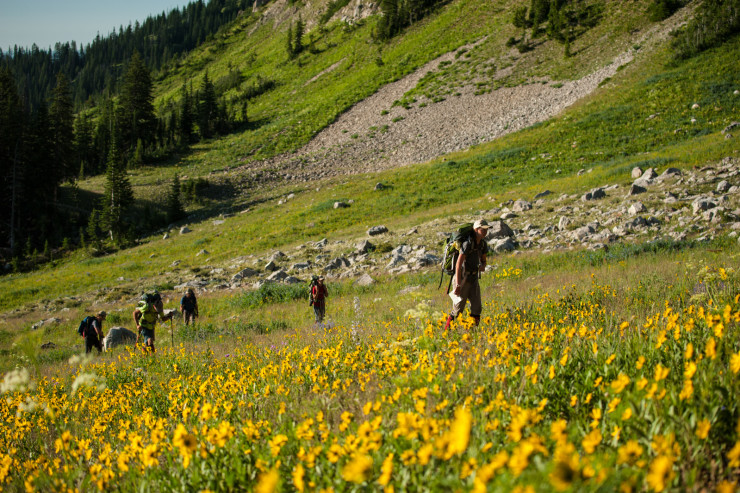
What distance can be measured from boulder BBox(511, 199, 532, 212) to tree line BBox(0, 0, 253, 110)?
6107 inches

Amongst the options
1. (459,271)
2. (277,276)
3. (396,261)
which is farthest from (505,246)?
(277,276)

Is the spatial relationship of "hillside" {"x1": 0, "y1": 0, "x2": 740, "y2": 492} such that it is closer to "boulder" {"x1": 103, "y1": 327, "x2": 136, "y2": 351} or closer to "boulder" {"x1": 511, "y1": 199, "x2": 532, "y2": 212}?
"boulder" {"x1": 511, "y1": 199, "x2": 532, "y2": 212}

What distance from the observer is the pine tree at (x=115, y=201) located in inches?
1363

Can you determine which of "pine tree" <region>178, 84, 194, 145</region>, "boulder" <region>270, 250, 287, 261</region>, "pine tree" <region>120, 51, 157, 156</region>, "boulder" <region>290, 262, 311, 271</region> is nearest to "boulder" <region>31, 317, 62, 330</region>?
"boulder" <region>270, 250, 287, 261</region>

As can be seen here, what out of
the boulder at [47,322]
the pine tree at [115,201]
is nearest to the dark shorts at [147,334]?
the boulder at [47,322]

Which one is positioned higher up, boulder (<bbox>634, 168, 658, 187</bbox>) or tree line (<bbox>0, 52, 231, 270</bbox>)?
tree line (<bbox>0, 52, 231, 270</bbox>)

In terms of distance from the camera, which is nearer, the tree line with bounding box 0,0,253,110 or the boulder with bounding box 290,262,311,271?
the boulder with bounding box 290,262,311,271

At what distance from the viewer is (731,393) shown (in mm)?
2078

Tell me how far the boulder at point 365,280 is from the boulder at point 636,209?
A: 9534 mm

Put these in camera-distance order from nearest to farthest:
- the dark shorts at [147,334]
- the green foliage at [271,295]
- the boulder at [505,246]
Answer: the dark shorts at [147,334] → the boulder at [505,246] → the green foliage at [271,295]

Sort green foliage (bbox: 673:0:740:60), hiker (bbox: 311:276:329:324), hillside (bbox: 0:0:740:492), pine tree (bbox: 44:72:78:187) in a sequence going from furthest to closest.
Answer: pine tree (bbox: 44:72:78:187)
green foliage (bbox: 673:0:740:60)
hiker (bbox: 311:276:329:324)
hillside (bbox: 0:0:740:492)

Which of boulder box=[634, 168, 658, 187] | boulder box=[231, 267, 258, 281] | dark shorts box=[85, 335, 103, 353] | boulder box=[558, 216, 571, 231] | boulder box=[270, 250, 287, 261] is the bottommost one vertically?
dark shorts box=[85, 335, 103, 353]

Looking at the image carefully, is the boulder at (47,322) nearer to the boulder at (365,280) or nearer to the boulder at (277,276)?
the boulder at (277,276)

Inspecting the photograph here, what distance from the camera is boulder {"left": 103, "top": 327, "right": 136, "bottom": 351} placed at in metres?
13.6
